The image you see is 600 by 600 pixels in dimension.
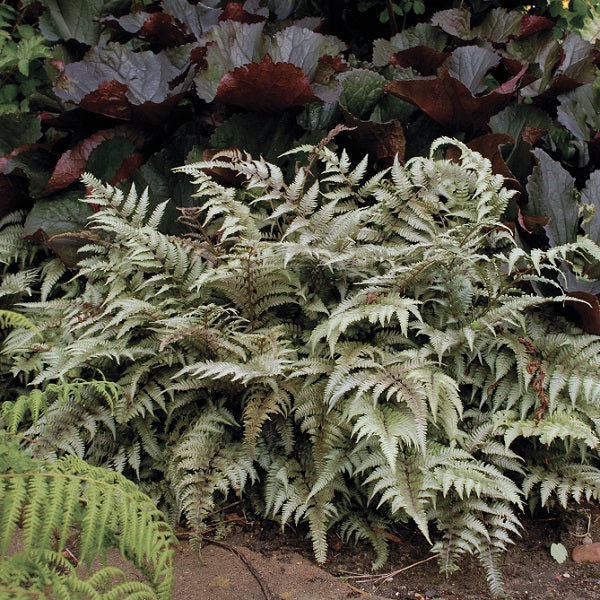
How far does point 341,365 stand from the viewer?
87.0 inches

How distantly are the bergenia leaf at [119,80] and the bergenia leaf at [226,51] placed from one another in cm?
14

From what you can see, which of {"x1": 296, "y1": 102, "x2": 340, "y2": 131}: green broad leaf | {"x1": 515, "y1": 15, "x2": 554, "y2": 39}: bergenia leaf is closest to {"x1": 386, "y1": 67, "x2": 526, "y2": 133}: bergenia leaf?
{"x1": 296, "y1": 102, "x2": 340, "y2": 131}: green broad leaf

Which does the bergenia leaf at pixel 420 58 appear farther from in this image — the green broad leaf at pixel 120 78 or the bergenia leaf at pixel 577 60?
the green broad leaf at pixel 120 78

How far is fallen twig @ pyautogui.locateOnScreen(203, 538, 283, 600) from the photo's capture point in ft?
6.40

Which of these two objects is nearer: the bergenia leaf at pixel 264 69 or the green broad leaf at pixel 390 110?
the bergenia leaf at pixel 264 69

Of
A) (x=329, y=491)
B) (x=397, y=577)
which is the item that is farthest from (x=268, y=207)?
(x=397, y=577)

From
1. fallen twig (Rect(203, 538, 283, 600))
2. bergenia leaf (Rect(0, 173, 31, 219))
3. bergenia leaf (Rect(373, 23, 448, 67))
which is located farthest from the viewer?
bergenia leaf (Rect(373, 23, 448, 67))

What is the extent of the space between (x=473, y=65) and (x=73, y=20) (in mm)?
2265

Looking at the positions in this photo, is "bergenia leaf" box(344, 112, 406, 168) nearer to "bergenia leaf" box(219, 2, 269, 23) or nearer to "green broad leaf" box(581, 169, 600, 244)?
"green broad leaf" box(581, 169, 600, 244)

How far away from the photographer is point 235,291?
8.34 feet

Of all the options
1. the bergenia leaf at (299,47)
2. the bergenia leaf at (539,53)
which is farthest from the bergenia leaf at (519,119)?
the bergenia leaf at (299,47)

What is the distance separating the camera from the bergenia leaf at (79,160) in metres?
3.10

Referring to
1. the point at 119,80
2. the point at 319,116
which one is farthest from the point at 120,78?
the point at 319,116

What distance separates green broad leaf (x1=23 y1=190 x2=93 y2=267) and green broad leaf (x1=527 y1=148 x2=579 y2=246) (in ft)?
6.56
